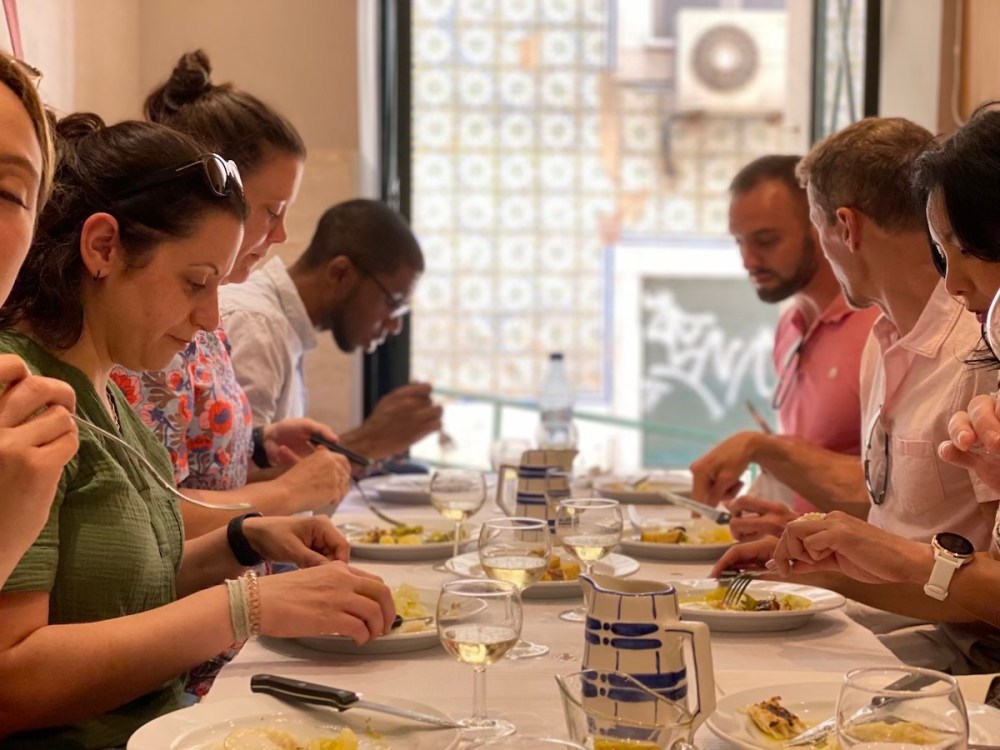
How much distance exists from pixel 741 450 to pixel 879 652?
1108mm

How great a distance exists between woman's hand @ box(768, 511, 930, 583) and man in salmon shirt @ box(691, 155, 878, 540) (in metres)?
0.98

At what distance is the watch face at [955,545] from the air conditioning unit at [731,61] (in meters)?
10.6

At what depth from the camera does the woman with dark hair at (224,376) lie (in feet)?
7.20

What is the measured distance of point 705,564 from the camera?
214 cm

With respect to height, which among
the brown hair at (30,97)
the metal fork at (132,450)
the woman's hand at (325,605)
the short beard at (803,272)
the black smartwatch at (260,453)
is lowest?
the black smartwatch at (260,453)

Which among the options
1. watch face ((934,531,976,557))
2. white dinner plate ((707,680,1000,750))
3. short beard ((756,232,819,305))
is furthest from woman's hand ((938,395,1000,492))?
short beard ((756,232,819,305))

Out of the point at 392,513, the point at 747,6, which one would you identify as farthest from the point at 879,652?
the point at 747,6

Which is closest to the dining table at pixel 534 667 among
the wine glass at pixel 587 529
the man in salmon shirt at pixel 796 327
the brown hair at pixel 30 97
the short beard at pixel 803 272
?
the wine glass at pixel 587 529

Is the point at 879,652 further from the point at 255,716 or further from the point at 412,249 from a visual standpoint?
the point at 412,249

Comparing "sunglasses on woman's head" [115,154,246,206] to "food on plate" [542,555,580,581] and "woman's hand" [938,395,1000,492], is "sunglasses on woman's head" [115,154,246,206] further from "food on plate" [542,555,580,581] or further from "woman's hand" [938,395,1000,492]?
"woman's hand" [938,395,1000,492]

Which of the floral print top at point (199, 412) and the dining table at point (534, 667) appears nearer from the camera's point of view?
the dining table at point (534, 667)

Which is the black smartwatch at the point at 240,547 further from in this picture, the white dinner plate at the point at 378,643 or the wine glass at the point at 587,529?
the wine glass at the point at 587,529

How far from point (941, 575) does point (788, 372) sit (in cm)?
176

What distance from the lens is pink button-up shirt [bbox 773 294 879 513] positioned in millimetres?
3072
